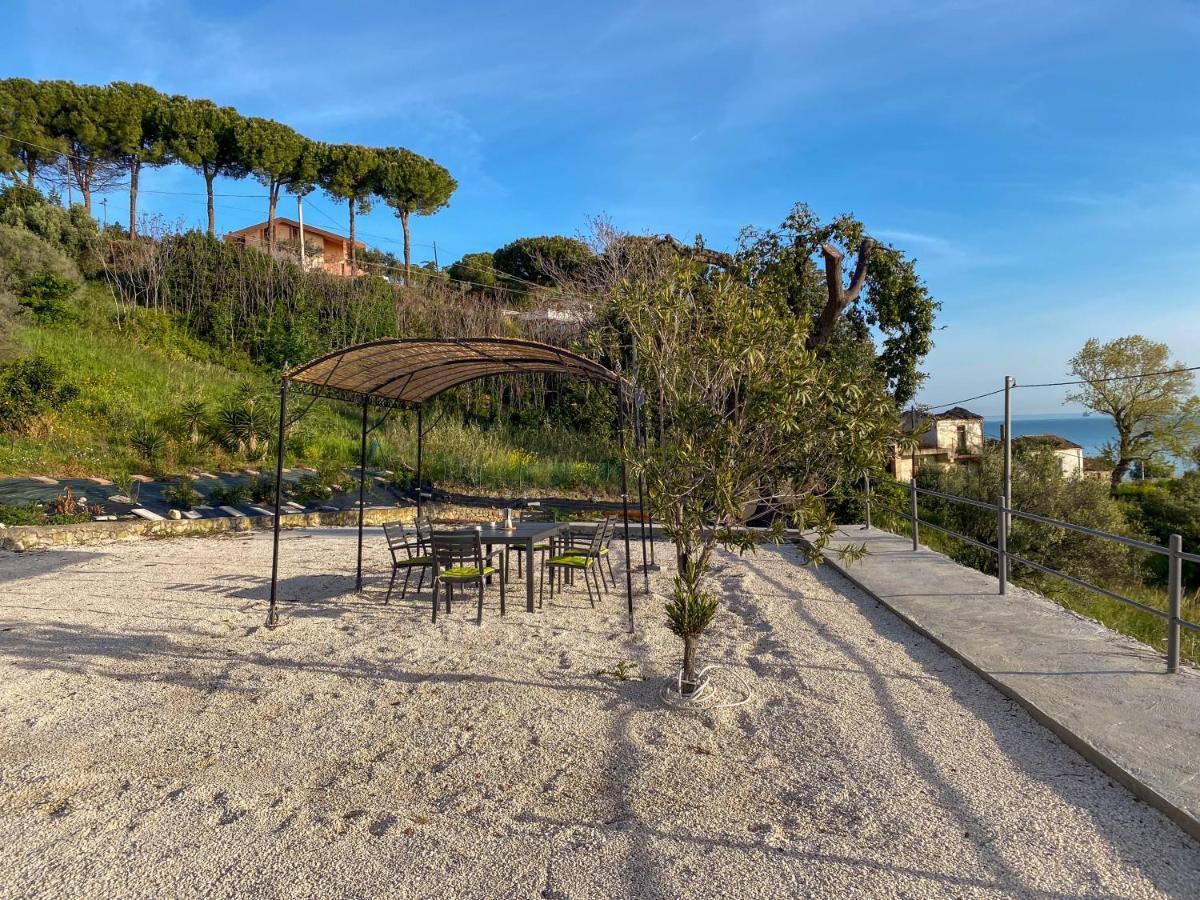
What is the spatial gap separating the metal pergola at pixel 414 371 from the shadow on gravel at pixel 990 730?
6.49ft

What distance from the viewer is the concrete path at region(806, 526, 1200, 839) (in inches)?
129

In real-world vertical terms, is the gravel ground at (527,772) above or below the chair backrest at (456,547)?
below

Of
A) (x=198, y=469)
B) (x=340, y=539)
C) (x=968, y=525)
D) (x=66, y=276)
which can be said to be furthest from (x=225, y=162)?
(x=968, y=525)

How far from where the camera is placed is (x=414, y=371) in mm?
7301

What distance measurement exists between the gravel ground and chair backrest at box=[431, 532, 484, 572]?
21.3 inches

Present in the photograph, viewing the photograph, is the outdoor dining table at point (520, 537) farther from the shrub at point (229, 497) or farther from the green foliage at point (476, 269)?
the green foliage at point (476, 269)

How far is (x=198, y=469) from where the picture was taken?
13281 mm

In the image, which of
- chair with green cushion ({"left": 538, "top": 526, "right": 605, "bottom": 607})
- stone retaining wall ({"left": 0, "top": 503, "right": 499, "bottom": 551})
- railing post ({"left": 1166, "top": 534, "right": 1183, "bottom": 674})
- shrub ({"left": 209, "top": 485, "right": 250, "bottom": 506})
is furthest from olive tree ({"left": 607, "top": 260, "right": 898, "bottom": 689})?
shrub ({"left": 209, "top": 485, "right": 250, "bottom": 506})

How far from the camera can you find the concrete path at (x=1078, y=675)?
10.7ft

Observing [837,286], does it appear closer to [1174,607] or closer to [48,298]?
[1174,607]

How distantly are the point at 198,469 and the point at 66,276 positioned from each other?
9968 mm

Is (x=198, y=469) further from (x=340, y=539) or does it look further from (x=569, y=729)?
(x=569, y=729)

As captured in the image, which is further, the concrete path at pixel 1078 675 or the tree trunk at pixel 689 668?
the tree trunk at pixel 689 668

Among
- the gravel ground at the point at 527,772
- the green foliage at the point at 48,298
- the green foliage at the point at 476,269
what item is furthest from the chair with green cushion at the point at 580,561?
the green foliage at the point at 476,269
